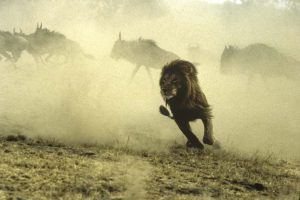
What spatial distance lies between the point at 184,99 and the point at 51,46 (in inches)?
686

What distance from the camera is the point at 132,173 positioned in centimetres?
835

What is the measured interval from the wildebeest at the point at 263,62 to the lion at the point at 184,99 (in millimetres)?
11170

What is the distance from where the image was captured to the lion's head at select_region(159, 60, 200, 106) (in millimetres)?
10781

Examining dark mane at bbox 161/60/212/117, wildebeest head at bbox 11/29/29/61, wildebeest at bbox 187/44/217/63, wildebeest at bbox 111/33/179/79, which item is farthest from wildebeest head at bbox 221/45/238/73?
dark mane at bbox 161/60/212/117

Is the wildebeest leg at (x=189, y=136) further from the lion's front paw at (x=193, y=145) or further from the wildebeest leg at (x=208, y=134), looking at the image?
the wildebeest leg at (x=208, y=134)

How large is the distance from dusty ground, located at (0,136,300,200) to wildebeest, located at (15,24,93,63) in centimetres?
1656

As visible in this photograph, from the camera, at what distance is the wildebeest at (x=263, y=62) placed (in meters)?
21.4

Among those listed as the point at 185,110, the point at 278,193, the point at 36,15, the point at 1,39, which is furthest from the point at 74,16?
the point at 278,193

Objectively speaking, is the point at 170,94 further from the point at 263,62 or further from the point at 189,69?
the point at 263,62

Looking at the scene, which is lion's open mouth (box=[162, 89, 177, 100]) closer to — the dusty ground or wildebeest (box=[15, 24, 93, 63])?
the dusty ground

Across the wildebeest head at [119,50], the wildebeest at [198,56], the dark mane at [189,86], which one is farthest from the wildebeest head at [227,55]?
the dark mane at [189,86]

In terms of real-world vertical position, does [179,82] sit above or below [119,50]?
below

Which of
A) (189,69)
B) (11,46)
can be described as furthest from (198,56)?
(189,69)

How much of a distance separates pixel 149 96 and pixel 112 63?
6518 millimetres
